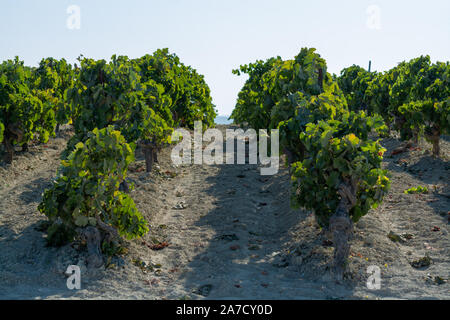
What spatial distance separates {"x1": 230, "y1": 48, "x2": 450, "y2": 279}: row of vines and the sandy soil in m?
1.14

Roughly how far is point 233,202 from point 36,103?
35.0ft

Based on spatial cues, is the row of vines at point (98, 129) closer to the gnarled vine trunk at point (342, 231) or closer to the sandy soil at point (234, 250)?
the sandy soil at point (234, 250)

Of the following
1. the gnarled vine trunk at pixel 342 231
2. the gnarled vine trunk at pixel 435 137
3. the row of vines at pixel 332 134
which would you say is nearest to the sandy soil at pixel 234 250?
the gnarled vine trunk at pixel 342 231

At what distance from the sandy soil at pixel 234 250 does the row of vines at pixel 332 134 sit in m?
1.14

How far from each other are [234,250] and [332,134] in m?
3.73

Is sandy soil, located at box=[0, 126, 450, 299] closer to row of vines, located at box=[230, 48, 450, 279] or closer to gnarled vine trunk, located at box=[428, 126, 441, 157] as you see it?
row of vines, located at box=[230, 48, 450, 279]

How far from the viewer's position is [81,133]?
1348 cm

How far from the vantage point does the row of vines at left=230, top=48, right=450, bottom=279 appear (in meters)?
9.61

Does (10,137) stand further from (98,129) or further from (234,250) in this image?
(234,250)

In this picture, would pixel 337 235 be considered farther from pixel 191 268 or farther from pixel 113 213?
pixel 113 213

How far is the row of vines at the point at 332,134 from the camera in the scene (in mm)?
9609

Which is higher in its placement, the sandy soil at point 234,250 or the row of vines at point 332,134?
the row of vines at point 332,134

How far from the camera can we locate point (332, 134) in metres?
10.3

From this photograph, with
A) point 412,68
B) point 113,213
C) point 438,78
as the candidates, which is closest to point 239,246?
point 113,213
